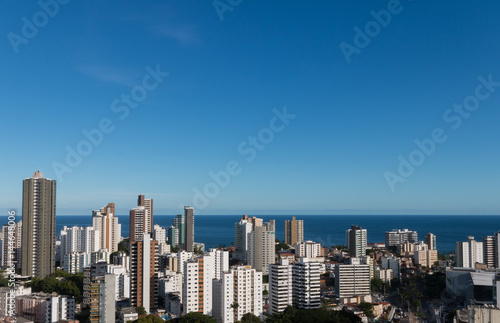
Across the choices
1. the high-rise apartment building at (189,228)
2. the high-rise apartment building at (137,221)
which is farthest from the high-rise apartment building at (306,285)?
the high-rise apartment building at (137,221)

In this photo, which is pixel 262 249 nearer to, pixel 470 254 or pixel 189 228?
pixel 189 228

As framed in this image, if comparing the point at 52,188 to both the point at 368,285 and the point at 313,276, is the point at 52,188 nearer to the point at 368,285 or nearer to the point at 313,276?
the point at 313,276

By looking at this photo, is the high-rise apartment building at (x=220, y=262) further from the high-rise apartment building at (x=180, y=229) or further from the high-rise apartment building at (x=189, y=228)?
the high-rise apartment building at (x=180, y=229)

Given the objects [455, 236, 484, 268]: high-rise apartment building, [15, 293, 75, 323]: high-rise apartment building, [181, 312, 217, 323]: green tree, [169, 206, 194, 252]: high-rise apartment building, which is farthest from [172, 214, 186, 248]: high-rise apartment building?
[181, 312, 217, 323]: green tree

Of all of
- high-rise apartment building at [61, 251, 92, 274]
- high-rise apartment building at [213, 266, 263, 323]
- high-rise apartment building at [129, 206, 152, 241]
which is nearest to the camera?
high-rise apartment building at [213, 266, 263, 323]

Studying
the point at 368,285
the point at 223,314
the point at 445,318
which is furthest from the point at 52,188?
the point at 445,318

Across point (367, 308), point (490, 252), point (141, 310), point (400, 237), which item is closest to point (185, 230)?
point (400, 237)

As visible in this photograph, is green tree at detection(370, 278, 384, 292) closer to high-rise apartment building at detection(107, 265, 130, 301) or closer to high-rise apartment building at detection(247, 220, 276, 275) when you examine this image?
high-rise apartment building at detection(247, 220, 276, 275)
